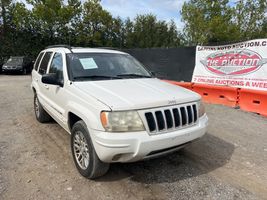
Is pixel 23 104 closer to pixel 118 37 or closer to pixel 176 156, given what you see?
pixel 176 156

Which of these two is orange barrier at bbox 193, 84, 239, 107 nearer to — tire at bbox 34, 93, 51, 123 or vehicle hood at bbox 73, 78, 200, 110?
vehicle hood at bbox 73, 78, 200, 110

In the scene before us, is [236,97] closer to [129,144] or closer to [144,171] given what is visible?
[144,171]

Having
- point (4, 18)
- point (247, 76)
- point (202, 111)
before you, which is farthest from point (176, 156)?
point (4, 18)

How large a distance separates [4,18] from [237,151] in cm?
2720

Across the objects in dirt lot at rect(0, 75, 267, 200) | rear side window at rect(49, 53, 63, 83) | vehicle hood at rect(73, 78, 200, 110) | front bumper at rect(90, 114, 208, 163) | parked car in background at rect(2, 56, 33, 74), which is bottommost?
parked car in background at rect(2, 56, 33, 74)

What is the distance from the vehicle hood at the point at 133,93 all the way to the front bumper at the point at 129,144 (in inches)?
13.4

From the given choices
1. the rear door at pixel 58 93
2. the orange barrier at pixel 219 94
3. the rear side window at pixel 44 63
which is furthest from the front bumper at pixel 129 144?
the orange barrier at pixel 219 94

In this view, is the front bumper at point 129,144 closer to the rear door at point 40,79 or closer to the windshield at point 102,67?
the windshield at point 102,67

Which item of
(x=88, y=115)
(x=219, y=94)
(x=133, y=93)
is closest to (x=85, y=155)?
(x=88, y=115)

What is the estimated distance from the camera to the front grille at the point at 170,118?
126 inches

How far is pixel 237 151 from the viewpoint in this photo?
4.63 m

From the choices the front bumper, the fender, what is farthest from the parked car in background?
the front bumper

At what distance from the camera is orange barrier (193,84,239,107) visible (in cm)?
787

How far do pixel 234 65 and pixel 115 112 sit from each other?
21.3 feet
